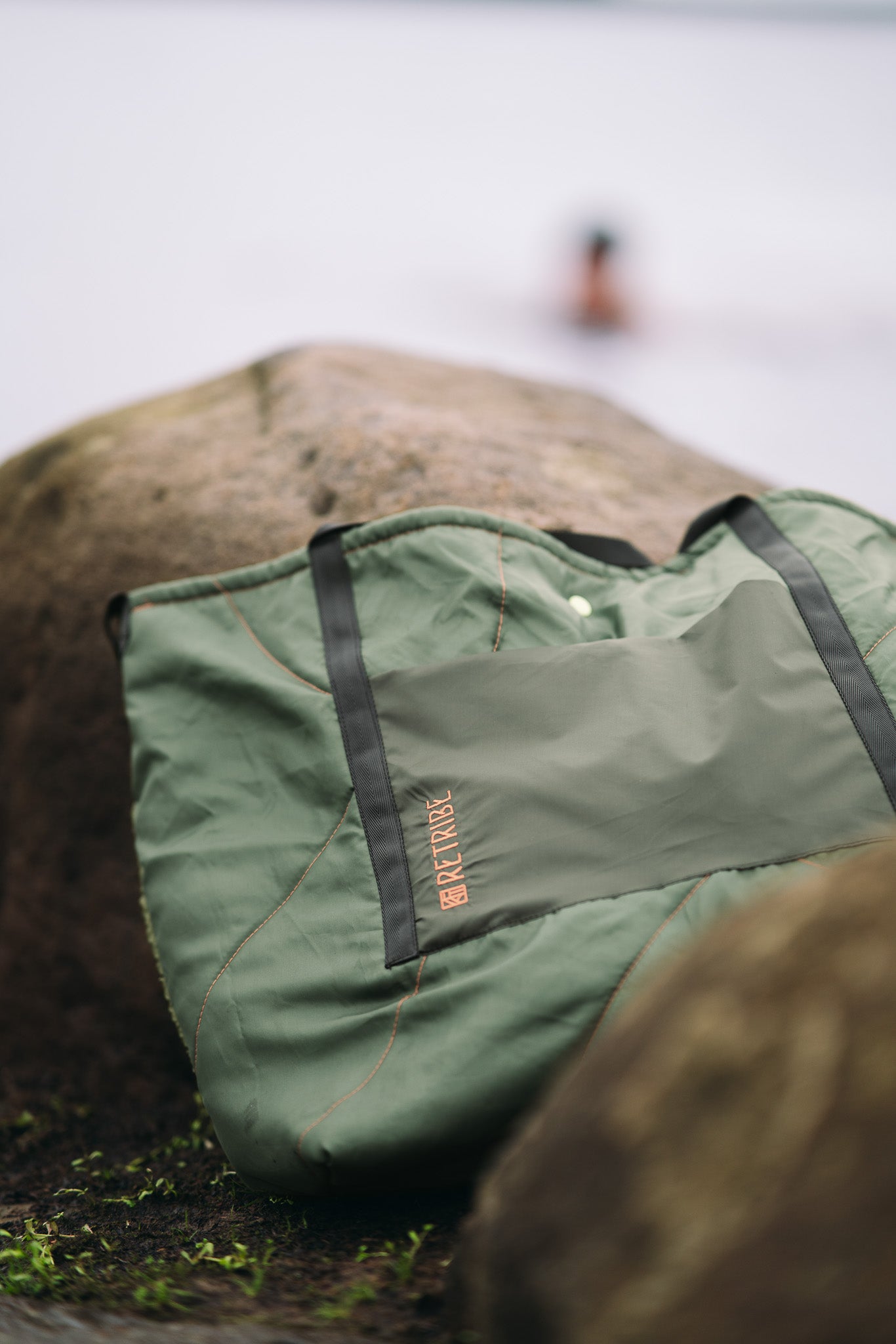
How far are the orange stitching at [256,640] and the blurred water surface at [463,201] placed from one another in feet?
8.32

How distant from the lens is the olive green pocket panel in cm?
101

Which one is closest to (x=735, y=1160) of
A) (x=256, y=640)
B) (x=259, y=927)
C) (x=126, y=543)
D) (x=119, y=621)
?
(x=259, y=927)

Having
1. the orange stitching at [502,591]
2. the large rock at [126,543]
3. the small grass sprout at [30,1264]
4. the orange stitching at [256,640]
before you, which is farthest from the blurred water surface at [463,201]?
the small grass sprout at [30,1264]

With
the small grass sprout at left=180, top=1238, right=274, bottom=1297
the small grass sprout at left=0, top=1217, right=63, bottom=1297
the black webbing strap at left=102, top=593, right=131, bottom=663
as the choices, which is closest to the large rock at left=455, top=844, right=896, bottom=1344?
the small grass sprout at left=180, top=1238, right=274, bottom=1297

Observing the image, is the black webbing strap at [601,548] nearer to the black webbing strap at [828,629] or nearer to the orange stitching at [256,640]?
the black webbing strap at [828,629]

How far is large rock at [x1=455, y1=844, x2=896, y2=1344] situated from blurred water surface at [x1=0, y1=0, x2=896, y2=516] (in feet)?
10.3

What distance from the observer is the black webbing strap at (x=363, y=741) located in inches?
42.9

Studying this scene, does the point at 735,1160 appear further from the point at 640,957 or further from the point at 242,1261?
the point at 242,1261

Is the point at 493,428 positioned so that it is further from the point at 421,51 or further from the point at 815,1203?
the point at 421,51

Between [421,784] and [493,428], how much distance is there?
1036 millimetres

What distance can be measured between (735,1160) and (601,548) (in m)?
Answer: 1.00

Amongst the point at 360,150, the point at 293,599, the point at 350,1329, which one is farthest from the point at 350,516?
Answer: the point at 360,150

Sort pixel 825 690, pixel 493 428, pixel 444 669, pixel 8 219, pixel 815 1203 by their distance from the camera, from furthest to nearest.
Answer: pixel 8 219 < pixel 493 428 < pixel 444 669 < pixel 825 690 < pixel 815 1203

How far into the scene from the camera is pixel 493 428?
77.5 inches
